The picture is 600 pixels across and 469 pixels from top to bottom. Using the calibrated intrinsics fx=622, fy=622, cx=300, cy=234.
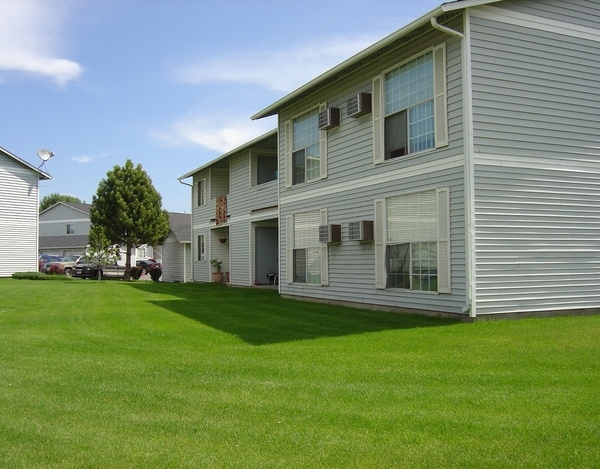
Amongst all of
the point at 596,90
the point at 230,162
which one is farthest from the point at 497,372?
the point at 230,162

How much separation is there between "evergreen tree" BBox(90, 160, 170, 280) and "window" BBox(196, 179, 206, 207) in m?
3.90

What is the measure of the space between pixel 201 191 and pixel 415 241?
1796 cm

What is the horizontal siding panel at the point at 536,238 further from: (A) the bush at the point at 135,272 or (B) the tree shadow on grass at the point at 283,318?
(A) the bush at the point at 135,272

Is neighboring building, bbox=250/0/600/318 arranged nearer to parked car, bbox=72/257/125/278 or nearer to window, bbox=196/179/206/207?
window, bbox=196/179/206/207

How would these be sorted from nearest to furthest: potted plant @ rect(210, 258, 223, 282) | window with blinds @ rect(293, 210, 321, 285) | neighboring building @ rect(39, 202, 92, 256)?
1. window with blinds @ rect(293, 210, 321, 285)
2. potted plant @ rect(210, 258, 223, 282)
3. neighboring building @ rect(39, 202, 92, 256)

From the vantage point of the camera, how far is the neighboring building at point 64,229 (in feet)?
183

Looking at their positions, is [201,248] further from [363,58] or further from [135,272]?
[363,58]

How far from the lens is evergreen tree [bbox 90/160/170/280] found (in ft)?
101

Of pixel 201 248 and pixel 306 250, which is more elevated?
pixel 201 248

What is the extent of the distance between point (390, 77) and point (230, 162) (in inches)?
506

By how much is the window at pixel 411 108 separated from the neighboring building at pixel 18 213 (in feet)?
75.6

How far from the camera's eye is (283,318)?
12.3 m

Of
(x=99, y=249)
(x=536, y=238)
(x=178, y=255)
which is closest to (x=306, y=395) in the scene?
(x=536, y=238)

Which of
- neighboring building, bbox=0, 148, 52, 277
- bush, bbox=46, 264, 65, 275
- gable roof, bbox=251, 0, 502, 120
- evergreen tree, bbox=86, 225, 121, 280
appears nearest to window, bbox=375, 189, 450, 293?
gable roof, bbox=251, 0, 502, 120
